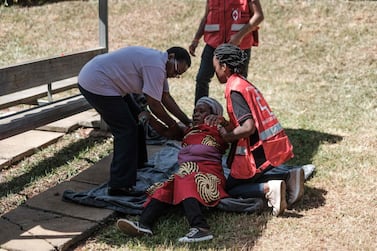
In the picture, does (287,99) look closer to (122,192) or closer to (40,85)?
(40,85)

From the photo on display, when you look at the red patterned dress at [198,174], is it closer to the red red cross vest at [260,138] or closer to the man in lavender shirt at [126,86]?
the red red cross vest at [260,138]

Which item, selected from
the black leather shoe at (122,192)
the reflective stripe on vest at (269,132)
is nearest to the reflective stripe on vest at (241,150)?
the reflective stripe on vest at (269,132)

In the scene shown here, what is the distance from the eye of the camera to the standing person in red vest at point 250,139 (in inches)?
156

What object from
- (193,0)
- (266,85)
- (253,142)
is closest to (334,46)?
(266,85)

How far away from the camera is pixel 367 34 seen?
31.6 feet

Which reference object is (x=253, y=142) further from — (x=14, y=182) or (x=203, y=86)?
(x=14, y=182)

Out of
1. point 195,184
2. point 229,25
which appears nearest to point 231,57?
point 195,184

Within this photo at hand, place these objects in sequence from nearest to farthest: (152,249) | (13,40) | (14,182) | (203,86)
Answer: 1. (152,249)
2. (14,182)
3. (203,86)
4. (13,40)

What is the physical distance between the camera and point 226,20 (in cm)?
546

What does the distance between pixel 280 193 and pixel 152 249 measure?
1019 millimetres

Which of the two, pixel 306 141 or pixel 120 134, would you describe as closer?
pixel 120 134

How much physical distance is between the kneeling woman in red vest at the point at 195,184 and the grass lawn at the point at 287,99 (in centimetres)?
11

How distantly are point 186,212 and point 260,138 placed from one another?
2.55 feet

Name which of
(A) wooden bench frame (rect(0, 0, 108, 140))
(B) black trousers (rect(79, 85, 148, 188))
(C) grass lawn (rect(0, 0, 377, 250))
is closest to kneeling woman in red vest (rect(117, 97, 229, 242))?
(C) grass lawn (rect(0, 0, 377, 250))
